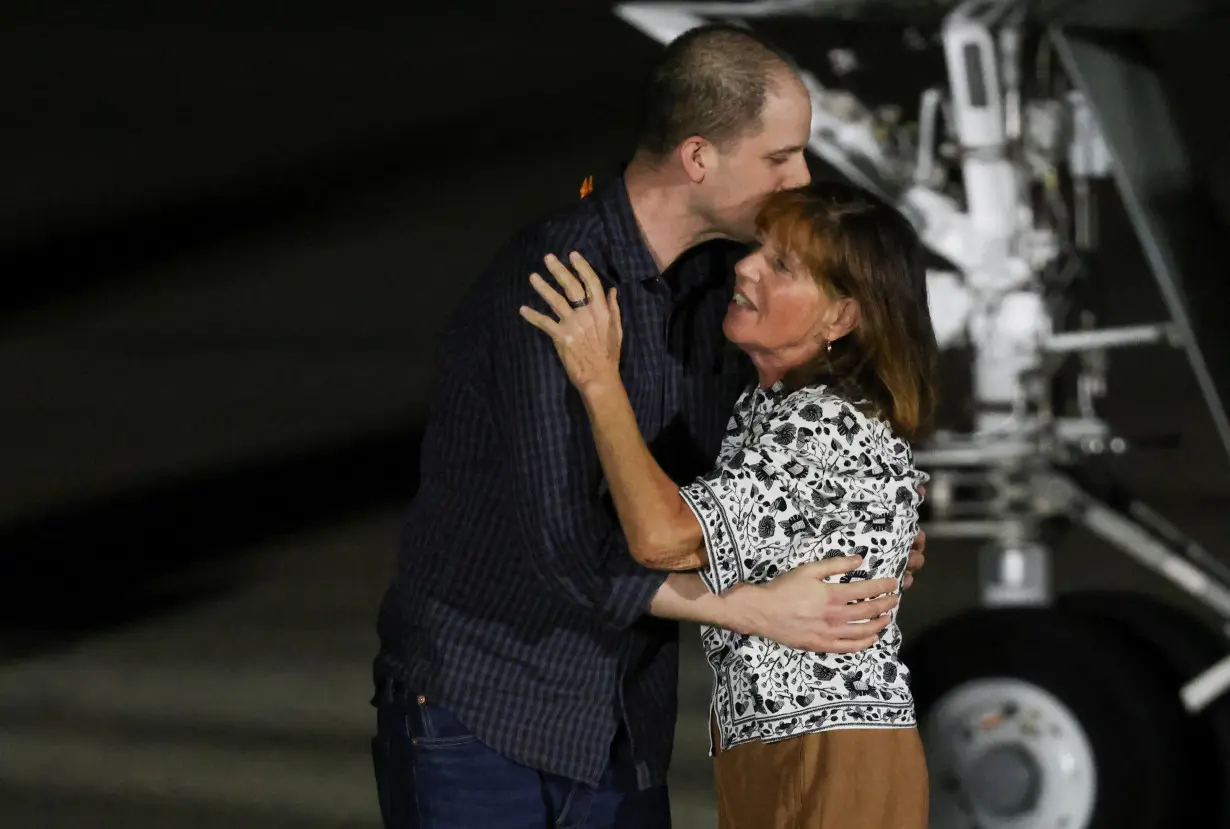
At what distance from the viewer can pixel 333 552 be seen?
450cm

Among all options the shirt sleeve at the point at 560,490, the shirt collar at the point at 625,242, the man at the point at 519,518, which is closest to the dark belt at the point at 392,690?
the man at the point at 519,518

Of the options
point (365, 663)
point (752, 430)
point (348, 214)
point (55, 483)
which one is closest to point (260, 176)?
point (348, 214)

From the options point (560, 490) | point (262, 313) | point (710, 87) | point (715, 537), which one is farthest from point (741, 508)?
point (262, 313)

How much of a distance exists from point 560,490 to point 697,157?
1.13ft

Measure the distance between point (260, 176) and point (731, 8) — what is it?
172cm

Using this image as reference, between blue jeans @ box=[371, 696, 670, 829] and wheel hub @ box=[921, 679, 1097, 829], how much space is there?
3.82ft

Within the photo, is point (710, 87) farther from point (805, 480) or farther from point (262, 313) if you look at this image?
point (262, 313)

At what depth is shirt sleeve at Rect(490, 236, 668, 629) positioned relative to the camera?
4.49 feet

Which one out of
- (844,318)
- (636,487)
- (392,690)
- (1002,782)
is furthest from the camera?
(1002,782)

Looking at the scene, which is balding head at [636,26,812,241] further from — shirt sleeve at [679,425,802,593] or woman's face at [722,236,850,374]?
shirt sleeve at [679,425,802,593]

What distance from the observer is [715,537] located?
134 centimetres

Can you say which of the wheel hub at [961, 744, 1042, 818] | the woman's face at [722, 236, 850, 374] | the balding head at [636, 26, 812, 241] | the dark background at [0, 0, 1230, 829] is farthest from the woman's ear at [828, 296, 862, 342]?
the dark background at [0, 0, 1230, 829]

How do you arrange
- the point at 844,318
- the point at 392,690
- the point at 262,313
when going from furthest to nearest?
the point at 262,313 → the point at 392,690 → the point at 844,318

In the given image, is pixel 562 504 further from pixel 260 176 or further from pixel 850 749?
pixel 260 176
